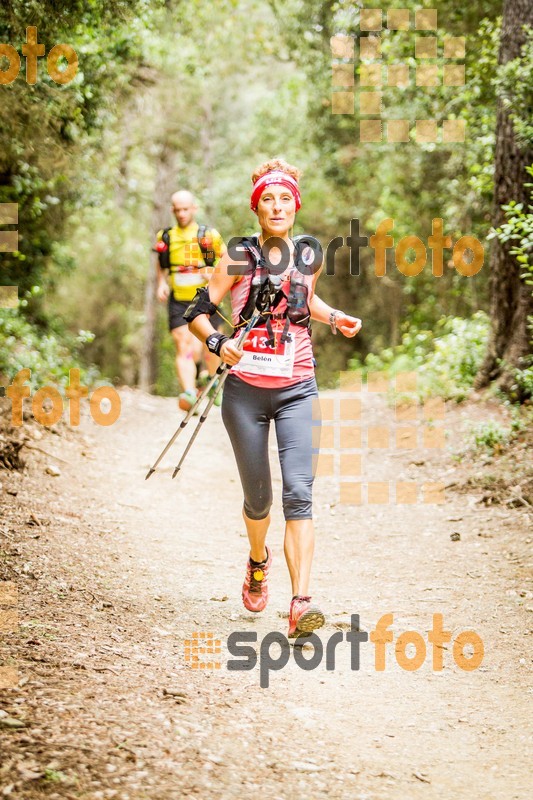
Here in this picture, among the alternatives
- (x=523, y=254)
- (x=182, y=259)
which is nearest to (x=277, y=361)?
(x=523, y=254)

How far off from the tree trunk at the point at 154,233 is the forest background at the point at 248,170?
0.06 metres

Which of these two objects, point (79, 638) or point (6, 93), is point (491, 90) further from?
point (79, 638)

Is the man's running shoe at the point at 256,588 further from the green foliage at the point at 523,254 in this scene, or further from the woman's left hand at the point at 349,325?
the green foliage at the point at 523,254

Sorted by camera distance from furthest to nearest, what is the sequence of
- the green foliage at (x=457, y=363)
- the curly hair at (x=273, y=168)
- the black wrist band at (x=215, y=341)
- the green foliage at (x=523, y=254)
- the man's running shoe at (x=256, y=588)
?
the green foliage at (x=457, y=363), the green foliage at (x=523, y=254), the man's running shoe at (x=256, y=588), the curly hair at (x=273, y=168), the black wrist band at (x=215, y=341)

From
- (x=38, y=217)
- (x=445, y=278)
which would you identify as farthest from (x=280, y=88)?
(x=38, y=217)

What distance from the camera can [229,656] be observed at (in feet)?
14.4

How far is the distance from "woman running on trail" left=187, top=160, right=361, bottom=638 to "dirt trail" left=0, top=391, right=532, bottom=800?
72 cm

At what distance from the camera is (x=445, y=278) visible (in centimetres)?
1716

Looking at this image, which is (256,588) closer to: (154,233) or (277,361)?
(277,361)

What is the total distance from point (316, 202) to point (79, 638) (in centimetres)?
2124

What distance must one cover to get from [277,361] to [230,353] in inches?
11.7

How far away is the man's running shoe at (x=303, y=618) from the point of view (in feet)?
14.3

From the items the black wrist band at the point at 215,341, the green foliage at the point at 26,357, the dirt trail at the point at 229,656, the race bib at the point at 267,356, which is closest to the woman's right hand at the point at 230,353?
the black wrist band at the point at 215,341

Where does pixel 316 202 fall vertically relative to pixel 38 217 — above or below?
above
